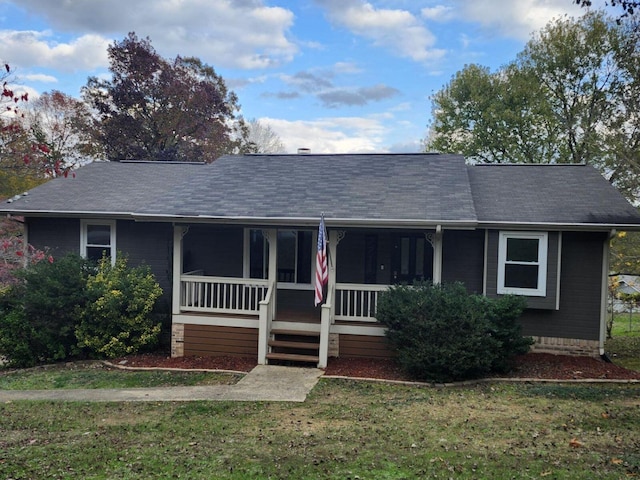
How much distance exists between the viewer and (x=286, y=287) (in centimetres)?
1305

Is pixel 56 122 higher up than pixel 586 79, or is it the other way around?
pixel 586 79

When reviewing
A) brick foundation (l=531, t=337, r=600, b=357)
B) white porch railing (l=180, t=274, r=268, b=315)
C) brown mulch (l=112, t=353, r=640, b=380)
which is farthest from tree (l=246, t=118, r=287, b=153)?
brick foundation (l=531, t=337, r=600, b=357)

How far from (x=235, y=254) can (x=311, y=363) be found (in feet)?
12.7

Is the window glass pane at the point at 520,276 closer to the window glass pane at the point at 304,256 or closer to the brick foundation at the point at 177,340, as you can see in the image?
the window glass pane at the point at 304,256

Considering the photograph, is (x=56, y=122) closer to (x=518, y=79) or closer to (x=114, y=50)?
(x=114, y=50)

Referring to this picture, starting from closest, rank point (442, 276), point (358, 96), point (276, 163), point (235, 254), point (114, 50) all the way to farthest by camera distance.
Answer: point (442, 276) → point (235, 254) → point (276, 163) → point (114, 50) → point (358, 96)

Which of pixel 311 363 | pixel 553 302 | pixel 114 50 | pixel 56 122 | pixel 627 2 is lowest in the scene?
pixel 311 363

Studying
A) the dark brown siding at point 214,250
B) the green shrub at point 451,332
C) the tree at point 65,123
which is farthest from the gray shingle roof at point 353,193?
the tree at point 65,123

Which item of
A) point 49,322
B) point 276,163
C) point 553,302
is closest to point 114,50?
point 276,163

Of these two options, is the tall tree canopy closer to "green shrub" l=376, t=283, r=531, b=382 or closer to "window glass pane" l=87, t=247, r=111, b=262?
"green shrub" l=376, t=283, r=531, b=382

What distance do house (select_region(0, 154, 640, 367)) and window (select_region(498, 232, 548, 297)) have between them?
22 mm

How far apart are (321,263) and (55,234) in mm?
7654

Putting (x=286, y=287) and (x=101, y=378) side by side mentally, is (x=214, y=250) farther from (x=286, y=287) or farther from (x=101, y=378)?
(x=101, y=378)

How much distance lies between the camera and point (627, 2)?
616 cm
